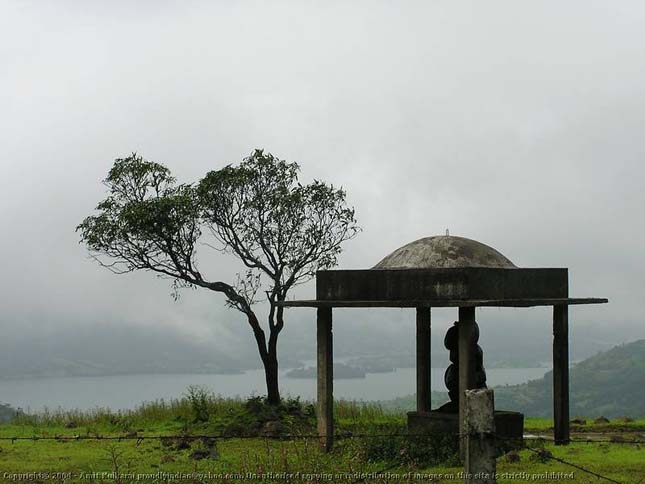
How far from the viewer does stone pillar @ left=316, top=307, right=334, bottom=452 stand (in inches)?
831

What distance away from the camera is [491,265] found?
20219 mm

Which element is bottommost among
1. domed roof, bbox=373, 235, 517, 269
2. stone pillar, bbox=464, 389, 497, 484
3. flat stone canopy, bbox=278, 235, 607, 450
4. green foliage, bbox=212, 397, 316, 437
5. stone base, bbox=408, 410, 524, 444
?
green foliage, bbox=212, 397, 316, 437

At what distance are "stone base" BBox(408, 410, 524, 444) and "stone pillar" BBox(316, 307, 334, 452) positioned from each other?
2.30m

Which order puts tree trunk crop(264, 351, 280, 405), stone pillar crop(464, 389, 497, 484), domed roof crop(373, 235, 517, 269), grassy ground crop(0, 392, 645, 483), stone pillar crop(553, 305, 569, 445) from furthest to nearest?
tree trunk crop(264, 351, 280, 405) → stone pillar crop(553, 305, 569, 445) → domed roof crop(373, 235, 517, 269) → grassy ground crop(0, 392, 645, 483) → stone pillar crop(464, 389, 497, 484)

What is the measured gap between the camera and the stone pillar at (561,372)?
22281mm

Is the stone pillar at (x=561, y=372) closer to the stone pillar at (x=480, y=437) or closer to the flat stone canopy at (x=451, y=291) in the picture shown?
the flat stone canopy at (x=451, y=291)

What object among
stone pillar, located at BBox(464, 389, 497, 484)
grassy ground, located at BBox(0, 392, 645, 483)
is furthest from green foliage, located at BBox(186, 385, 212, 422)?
stone pillar, located at BBox(464, 389, 497, 484)

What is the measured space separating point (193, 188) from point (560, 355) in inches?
585

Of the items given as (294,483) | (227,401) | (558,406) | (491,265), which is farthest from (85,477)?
(227,401)

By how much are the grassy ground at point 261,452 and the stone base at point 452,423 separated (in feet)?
2.09

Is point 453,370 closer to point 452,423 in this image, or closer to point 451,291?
point 452,423

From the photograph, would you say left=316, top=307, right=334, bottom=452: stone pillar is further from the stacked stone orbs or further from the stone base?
the stacked stone orbs

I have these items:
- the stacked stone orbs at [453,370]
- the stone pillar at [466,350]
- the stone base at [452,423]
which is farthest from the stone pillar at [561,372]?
the stone pillar at [466,350]

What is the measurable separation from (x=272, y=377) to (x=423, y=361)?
904 centimetres
